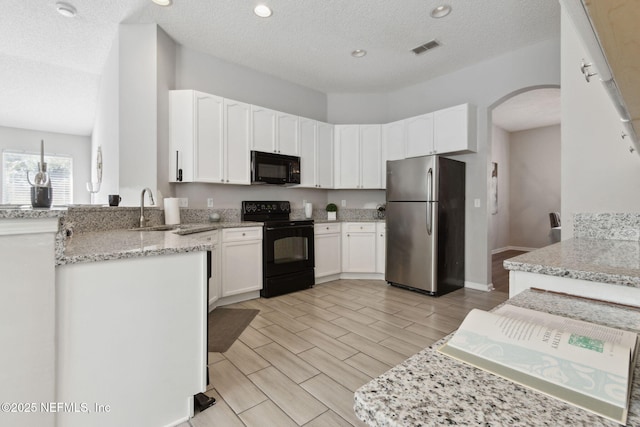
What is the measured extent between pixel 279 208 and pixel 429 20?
2720mm

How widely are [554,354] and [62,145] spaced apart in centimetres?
946

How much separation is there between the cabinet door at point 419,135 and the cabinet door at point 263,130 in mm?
1867

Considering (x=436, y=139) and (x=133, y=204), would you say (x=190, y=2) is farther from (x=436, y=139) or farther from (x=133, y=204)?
(x=436, y=139)

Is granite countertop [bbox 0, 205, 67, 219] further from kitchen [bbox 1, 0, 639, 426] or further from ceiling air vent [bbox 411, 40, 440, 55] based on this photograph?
ceiling air vent [bbox 411, 40, 440, 55]

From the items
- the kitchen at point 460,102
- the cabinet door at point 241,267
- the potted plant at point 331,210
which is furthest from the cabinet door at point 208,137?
the potted plant at point 331,210

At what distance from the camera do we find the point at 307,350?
2.25 m

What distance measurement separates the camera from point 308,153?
4273 mm

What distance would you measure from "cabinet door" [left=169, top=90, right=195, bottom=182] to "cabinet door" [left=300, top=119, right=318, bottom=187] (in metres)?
1.48

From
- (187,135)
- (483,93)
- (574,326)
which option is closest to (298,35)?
(187,135)

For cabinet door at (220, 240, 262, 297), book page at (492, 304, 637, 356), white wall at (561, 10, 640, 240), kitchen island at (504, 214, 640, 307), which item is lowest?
cabinet door at (220, 240, 262, 297)

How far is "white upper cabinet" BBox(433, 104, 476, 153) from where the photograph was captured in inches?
146

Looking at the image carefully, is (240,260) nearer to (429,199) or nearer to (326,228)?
(326,228)

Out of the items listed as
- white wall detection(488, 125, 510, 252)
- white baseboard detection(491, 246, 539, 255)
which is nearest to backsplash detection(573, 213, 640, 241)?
white wall detection(488, 125, 510, 252)

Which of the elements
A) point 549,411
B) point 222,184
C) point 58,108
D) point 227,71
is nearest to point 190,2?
point 227,71
